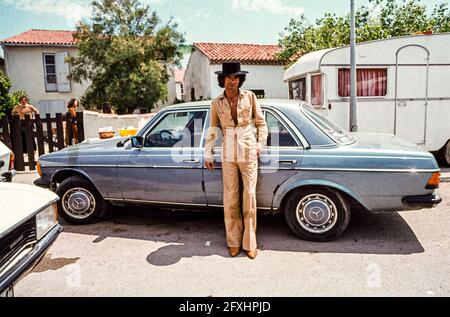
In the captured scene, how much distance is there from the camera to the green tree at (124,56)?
19.3 m

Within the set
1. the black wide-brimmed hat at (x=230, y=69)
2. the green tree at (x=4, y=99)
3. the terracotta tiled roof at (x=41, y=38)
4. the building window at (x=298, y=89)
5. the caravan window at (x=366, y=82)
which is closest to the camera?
the black wide-brimmed hat at (x=230, y=69)

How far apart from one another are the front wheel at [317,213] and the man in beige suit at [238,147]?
0.53m

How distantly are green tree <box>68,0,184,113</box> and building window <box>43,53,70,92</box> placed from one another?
2.76 meters

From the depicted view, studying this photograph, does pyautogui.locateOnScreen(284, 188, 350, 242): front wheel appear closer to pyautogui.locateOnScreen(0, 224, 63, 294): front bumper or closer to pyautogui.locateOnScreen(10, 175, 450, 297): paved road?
pyautogui.locateOnScreen(10, 175, 450, 297): paved road

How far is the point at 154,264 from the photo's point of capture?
3627 mm

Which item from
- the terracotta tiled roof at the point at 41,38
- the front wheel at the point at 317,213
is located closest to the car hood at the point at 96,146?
the front wheel at the point at 317,213

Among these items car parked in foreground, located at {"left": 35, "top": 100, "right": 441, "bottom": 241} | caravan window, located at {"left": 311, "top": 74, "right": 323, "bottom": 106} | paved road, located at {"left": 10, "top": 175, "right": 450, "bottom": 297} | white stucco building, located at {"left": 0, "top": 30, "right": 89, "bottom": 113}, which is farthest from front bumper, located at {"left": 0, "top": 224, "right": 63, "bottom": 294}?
white stucco building, located at {"left": 0, "top": 30, "right": 89, "bottom": 113}

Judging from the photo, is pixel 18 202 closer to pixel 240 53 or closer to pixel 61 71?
pixel 240 53

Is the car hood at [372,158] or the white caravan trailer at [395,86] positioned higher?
the white caravan trailer at [395,86]

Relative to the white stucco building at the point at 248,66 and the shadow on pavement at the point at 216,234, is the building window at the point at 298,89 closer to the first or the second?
the shadow on pavement at the point at 216,234

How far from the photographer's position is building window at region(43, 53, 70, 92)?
22.8 m

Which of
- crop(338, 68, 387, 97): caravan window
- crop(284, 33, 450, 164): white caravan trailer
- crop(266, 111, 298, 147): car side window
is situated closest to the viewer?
crop(266, 111, 298, 147): car side window
